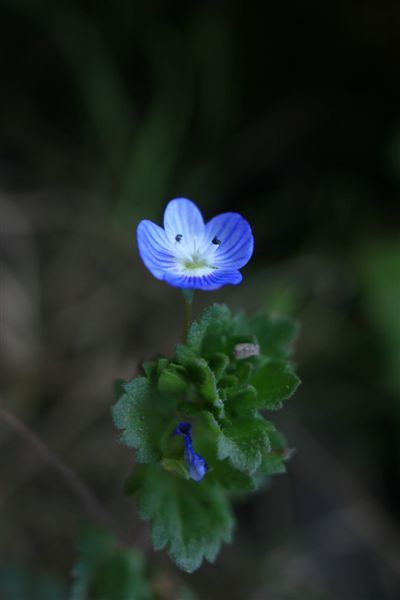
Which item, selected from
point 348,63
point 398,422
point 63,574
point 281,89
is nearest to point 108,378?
point 63,574

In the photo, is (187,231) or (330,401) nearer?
(187,231)

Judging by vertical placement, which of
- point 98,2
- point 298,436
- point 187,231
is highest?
point 98,2

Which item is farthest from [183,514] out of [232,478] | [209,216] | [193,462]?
[209,216]

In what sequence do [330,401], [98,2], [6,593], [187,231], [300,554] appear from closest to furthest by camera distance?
[187,231], [6,593], [300,554], [330,401], [98,2]

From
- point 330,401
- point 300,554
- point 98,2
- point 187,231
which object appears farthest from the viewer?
point 98,2

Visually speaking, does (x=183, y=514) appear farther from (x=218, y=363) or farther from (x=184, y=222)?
(x=184, y=222)

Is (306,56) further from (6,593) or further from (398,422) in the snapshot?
(6,593)
